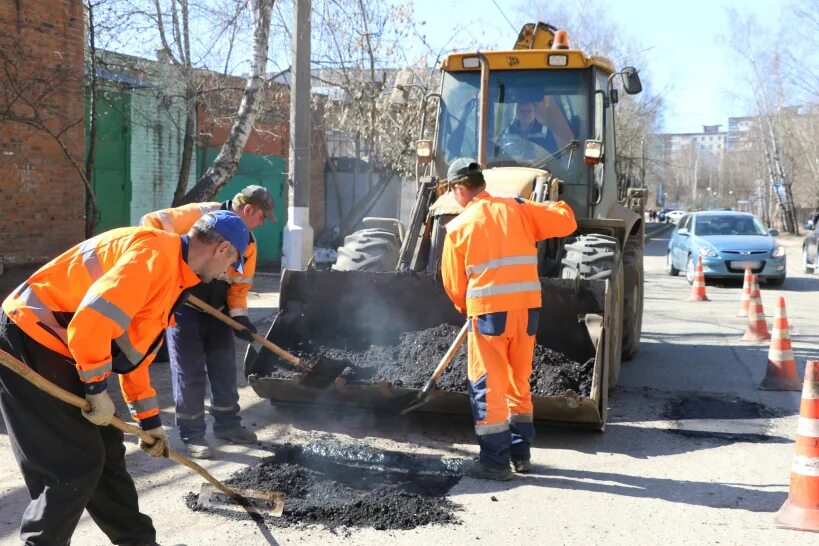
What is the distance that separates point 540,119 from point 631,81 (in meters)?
0.82

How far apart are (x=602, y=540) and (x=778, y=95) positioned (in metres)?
39.5

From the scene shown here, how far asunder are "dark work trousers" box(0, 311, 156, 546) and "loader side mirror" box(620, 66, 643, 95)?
5297 millimetres

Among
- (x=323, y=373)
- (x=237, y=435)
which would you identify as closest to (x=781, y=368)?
(x=323, y=373)

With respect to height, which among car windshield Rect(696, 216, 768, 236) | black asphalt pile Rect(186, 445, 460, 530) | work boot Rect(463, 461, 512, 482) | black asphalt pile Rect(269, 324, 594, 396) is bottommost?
black asphalt pile Rect(186, 445, 460, 530)

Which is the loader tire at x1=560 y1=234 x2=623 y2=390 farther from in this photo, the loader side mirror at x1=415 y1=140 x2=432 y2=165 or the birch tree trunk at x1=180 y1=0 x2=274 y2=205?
the birch tree trunk at x1=180 y1=0 x2=274 y2=205

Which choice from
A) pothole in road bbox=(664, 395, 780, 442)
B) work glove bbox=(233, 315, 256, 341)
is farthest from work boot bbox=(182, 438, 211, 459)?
pothole in road bbox=(664, 395, 780, 442)

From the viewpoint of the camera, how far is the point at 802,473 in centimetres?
410

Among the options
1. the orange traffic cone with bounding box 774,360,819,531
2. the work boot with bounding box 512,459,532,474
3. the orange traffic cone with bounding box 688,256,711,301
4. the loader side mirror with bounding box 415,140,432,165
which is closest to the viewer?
the orange traffic cone with bounding box 774,360,819,531

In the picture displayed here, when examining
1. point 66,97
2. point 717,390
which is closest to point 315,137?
point 66,97

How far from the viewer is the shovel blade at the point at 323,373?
5.62 m

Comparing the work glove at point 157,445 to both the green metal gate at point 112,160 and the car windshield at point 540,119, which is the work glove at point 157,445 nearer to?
the car windshield at point 540,119

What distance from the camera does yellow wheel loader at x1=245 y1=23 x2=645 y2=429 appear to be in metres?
5.70

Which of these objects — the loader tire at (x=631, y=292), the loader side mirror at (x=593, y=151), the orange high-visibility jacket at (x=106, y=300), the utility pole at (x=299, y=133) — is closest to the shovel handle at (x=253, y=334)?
the orange high-visibility jacket at (x=106, y=300)

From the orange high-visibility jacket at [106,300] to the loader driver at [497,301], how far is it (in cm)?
195
